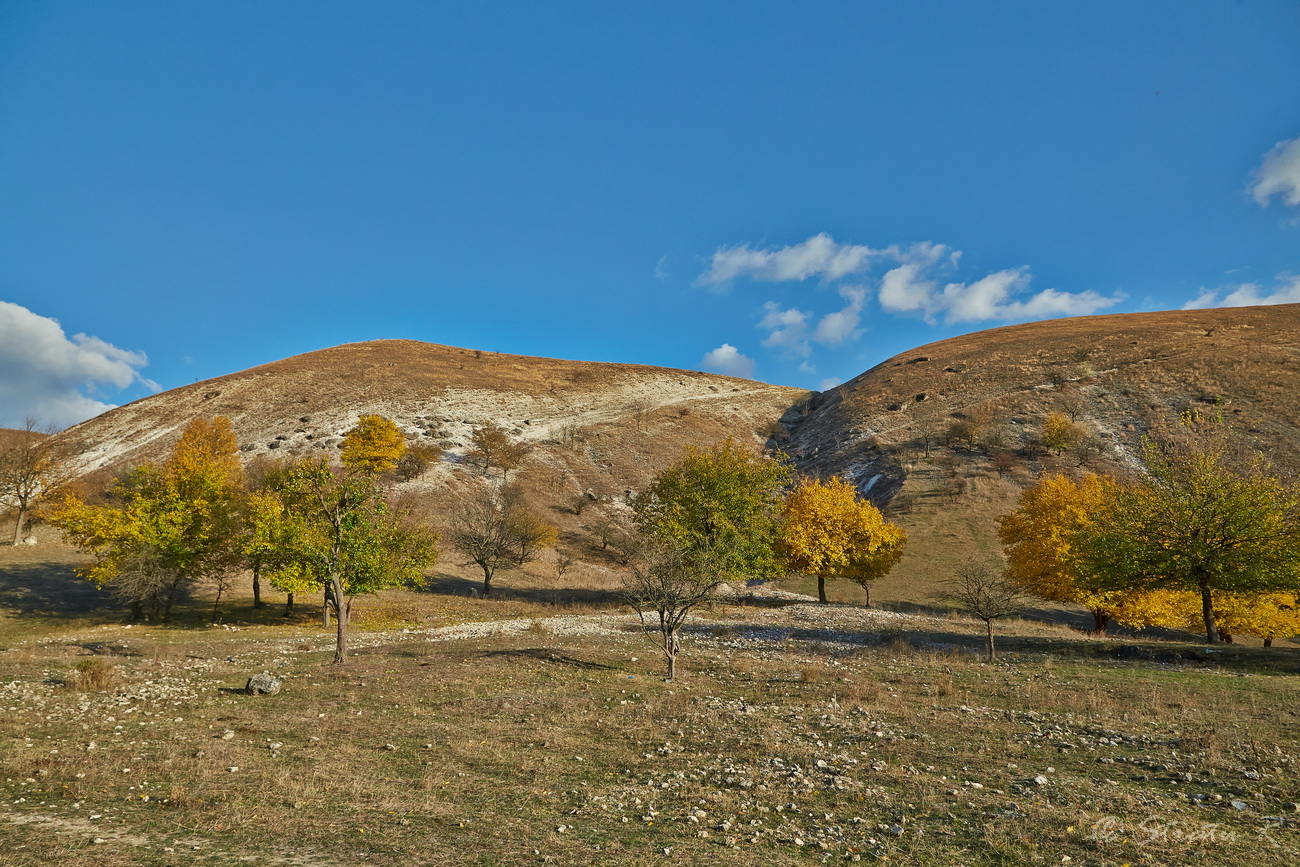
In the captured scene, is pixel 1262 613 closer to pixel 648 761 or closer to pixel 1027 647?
pixel 1027 647

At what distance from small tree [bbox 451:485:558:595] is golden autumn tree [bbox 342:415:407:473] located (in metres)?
12.6

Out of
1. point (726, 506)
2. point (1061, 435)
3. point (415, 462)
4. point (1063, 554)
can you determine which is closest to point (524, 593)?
point (726, 506)

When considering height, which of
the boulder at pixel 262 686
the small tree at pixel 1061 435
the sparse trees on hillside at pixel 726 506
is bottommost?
the boulder at pixel 262 686

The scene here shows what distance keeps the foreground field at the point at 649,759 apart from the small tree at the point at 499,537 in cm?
3145

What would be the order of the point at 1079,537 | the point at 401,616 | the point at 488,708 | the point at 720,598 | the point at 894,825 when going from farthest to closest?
1. the point at 720,598
2. the point at 401,616
3. the point at 1079,537
4. the point at 488,708
5. the point at 894,825

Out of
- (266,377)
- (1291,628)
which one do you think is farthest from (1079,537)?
(266,377)

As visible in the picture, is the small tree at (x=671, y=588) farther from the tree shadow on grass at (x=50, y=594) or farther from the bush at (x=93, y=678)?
the tree shadow on grass at (x=50, y=594)

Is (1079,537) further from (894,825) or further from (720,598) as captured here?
(894,825)

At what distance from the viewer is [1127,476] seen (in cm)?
7825

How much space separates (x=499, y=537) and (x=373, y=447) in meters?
29.2

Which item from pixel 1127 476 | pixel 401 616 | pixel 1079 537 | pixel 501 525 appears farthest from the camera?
pixel 1127 476

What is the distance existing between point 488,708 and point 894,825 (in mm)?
12069

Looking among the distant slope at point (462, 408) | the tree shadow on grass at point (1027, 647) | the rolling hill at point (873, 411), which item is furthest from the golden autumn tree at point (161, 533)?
the distant slope at point (462, 408)

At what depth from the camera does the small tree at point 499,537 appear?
58.7 metres
